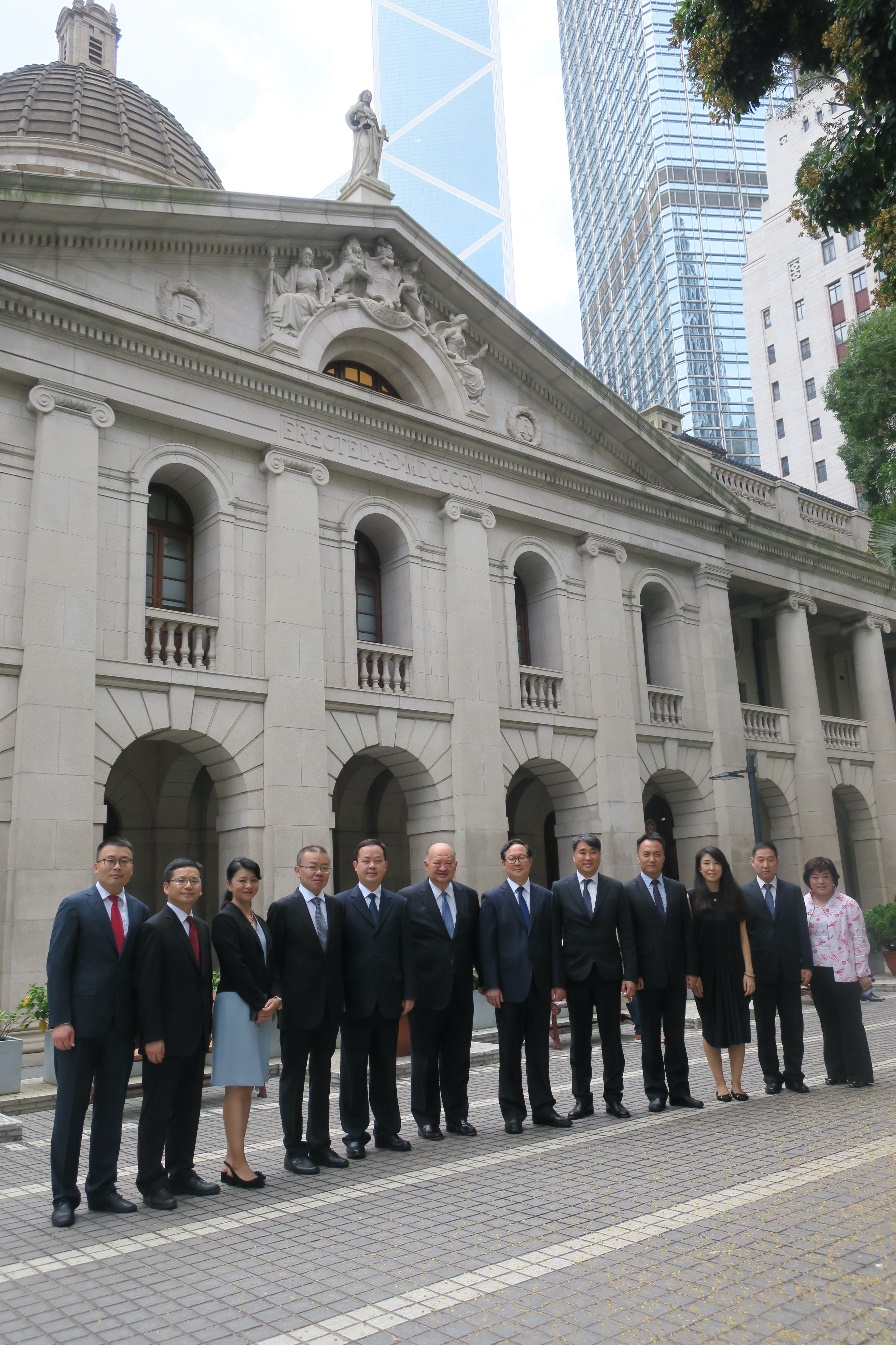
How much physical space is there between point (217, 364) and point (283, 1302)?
47.2ft

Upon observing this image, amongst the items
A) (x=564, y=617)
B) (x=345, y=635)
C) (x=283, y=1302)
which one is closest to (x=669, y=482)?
(x=564, y=617)

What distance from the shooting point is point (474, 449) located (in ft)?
66.6

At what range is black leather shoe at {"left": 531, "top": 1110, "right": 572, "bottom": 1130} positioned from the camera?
8.62 m

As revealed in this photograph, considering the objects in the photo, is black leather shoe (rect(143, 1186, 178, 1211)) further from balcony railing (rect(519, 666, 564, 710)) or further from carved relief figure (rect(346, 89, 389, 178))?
carved relief figure (rect(346, 89, 389, 178))

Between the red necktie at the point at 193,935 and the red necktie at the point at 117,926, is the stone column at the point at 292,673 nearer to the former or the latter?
the red necktie at the point at 193,935

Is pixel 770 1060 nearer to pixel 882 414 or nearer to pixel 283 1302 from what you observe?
pixel 283 1302

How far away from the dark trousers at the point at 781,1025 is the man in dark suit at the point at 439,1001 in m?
2.81

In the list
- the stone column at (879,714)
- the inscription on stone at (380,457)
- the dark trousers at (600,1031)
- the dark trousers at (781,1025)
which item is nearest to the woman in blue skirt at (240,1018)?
the dark trousers at (600,1031)

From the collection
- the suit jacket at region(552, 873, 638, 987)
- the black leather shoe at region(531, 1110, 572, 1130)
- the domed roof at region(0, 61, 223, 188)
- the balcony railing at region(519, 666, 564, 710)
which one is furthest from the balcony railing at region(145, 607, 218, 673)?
the domed roof at region(0, 61, 223, 188)

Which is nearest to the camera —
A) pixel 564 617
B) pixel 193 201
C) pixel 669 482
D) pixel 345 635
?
pixel 193 201

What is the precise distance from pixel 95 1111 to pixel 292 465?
489 inches

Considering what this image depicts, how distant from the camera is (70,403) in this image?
1540 cm

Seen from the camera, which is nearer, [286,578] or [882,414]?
[286,578]

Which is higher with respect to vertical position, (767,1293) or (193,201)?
(193,201)
